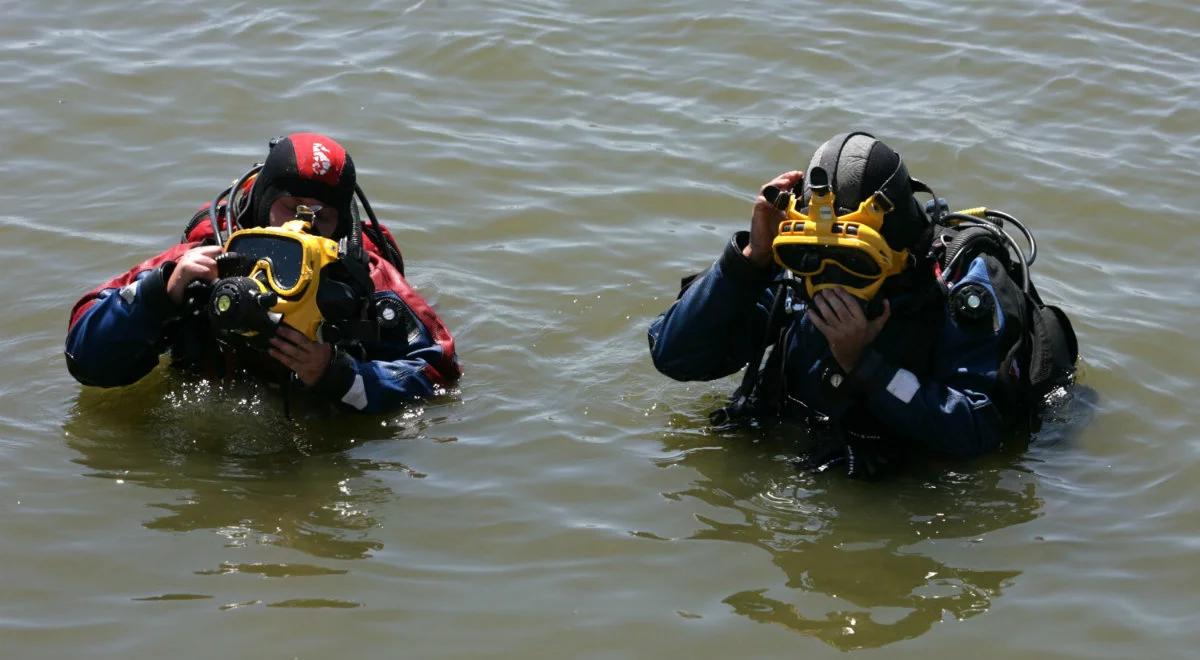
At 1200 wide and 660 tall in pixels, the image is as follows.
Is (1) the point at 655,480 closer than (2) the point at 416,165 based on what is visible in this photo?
Yes

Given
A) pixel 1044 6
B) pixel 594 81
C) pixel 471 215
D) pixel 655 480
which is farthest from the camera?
pixel 1044 6

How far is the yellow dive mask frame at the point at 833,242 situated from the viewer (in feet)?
14.6

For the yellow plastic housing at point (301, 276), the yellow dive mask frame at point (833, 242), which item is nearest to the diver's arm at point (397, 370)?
the yellow plastic housing at point (301, 276)

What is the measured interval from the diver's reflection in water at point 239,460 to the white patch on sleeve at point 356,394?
180 mm

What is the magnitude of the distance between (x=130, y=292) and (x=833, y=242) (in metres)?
2.27

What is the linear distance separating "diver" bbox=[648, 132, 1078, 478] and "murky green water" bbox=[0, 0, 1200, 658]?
27cm

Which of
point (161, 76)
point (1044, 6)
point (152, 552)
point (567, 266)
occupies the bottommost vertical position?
point (152, 552)

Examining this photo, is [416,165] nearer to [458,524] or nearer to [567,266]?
[567,266]

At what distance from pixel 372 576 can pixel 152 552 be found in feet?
2.15

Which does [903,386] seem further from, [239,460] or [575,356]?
[239,460]

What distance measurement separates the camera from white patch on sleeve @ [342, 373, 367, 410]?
5152 mm

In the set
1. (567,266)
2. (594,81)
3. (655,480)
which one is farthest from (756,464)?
(594,81)

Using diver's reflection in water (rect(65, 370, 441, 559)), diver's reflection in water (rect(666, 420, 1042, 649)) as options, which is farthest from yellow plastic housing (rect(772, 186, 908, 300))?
diver's reflection in water (rect(65, 370, 441, 559))

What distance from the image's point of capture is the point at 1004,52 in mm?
9047
